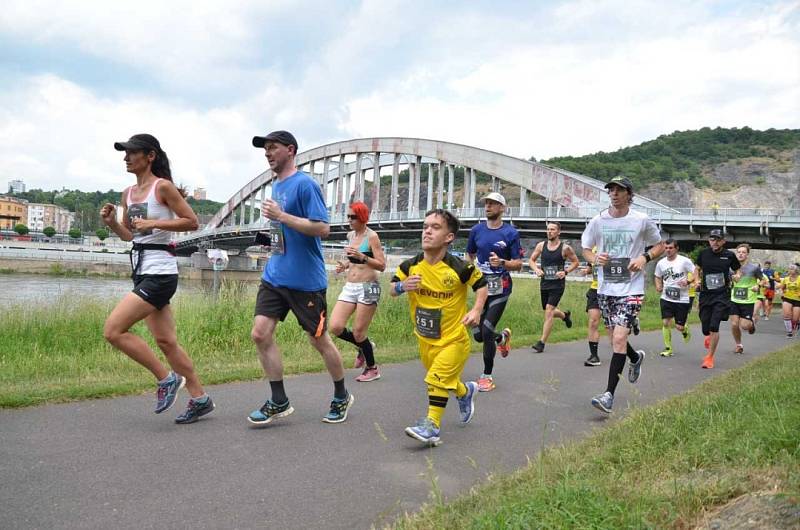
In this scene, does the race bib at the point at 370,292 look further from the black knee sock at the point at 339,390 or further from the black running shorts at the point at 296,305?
the black running shorts at the point at 296,305

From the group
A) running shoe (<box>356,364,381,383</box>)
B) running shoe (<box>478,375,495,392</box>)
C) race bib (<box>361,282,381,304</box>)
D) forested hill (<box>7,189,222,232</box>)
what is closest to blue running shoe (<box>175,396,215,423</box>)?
running shoe (<box>356,364,381,383</box>)

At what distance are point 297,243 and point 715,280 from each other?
6.97 meters

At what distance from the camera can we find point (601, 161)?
4441 inches

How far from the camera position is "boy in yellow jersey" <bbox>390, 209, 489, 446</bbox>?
12.9ft

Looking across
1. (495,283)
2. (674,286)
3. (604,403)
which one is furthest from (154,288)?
(674,286)

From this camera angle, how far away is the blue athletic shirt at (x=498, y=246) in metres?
6.16

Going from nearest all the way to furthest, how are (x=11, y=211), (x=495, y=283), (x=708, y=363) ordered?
(x=495, y=283), (x=708, y=363), (x=11, y=211)

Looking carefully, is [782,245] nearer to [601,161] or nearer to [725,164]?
[601,161]

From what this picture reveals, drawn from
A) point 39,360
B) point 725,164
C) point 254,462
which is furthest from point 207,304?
point 725,164

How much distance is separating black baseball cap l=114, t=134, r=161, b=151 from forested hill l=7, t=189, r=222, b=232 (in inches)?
4799

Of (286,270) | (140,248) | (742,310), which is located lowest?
(742,310)

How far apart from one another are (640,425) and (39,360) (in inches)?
233

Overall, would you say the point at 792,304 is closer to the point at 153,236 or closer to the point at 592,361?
the point at 592,361

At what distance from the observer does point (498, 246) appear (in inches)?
242
